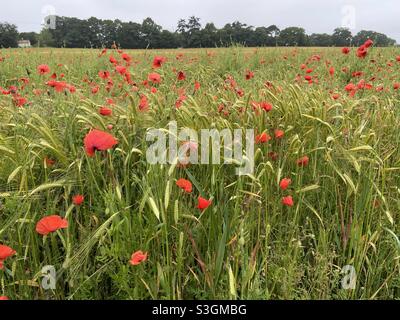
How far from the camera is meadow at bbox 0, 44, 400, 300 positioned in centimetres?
139

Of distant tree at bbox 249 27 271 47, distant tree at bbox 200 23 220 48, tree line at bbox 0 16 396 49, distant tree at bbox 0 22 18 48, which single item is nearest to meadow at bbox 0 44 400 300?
tree line at bbox 0 16 396 49

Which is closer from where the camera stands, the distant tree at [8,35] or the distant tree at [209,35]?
the distant tree at [209,35]

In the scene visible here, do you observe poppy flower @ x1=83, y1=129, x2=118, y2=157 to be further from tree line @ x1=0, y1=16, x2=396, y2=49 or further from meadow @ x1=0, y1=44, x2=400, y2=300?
tree line @ x1=0, y1=16, x2=396, y2=49

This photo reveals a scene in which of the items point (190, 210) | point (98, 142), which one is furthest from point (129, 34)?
point (98, 142)

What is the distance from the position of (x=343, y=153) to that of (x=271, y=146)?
14.4 inches

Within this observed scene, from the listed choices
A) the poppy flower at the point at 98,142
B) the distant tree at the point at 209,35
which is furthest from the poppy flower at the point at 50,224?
the distant tree at the point at 209,35

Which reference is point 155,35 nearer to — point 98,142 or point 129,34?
point 129,34

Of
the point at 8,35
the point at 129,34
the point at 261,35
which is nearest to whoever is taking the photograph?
the point at 129,34

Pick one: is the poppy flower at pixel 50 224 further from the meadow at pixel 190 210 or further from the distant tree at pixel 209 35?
the distant tree at pixel 209 35

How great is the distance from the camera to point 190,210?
1613 millimetres

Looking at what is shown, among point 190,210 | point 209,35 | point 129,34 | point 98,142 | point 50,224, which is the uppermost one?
point 209,35

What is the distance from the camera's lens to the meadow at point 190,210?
4.55 feet
